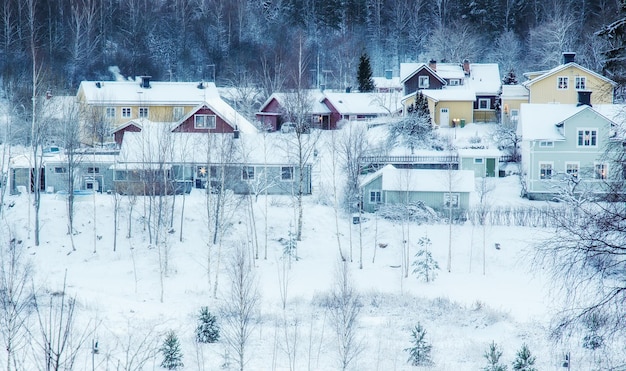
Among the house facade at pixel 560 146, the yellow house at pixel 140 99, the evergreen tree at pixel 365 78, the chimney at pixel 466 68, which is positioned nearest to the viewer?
the house facade at pixel 560 146

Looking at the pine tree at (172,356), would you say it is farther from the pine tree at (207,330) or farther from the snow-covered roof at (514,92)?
the snow-covered roof at (514,92)

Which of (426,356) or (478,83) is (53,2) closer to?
(478,83)

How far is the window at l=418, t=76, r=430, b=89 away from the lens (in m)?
52.4

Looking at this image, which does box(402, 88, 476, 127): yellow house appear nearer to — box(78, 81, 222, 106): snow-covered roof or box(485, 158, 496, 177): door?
box(485, 158, 496, 177): door

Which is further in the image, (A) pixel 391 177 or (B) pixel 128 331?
(A) pixel 391 177

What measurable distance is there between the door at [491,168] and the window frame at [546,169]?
114 inches

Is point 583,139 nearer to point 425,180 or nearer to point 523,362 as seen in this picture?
point 425,180

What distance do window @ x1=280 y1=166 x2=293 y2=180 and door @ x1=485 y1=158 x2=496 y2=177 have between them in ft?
31.4

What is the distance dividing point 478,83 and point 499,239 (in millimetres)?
23138

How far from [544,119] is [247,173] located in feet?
46.7

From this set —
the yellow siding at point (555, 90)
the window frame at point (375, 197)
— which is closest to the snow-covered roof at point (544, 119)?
the window frame at point (375, 197)

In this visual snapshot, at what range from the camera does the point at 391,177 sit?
116ft

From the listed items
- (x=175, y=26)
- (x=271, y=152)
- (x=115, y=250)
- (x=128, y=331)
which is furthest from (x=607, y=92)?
(x=175, y=26)

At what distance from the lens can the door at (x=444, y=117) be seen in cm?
5041
